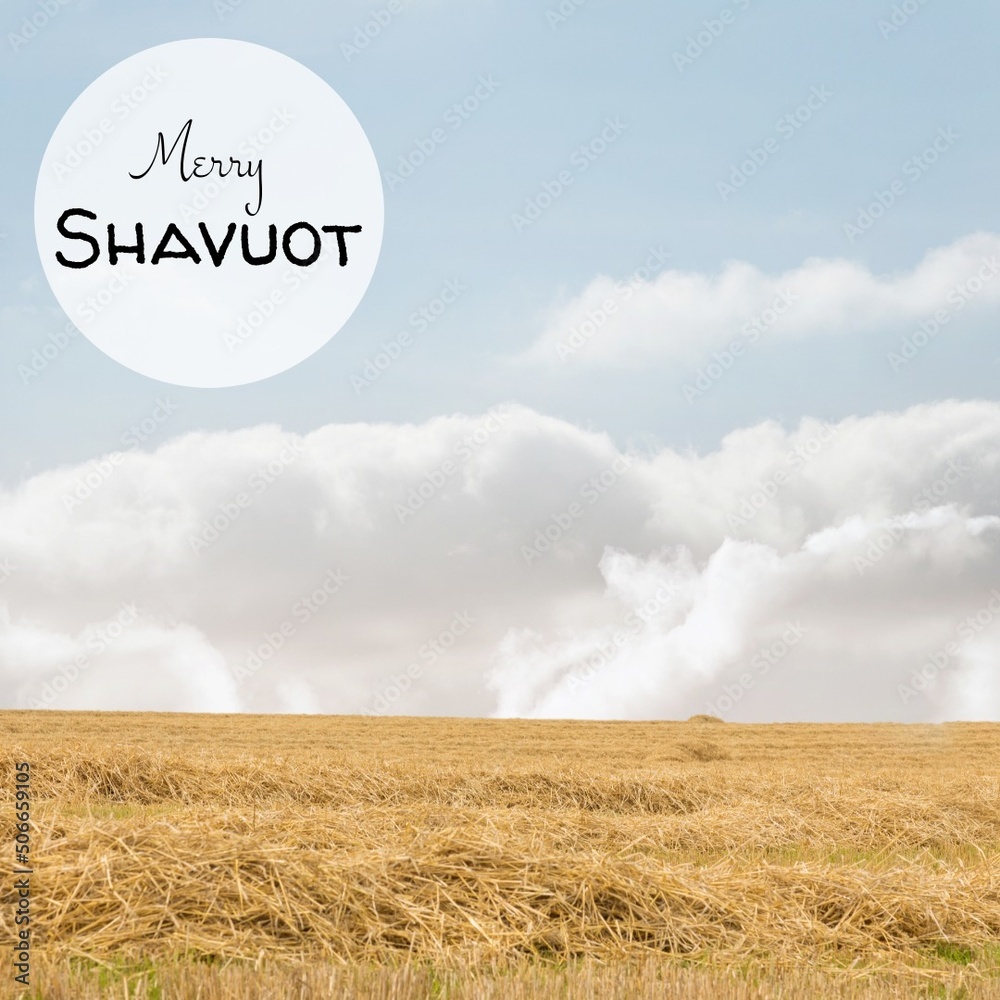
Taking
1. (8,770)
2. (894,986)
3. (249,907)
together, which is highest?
(8,770)

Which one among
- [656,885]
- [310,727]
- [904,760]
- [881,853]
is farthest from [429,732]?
[656,885]

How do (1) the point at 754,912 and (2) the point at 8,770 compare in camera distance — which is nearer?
(1) the point at 754,912

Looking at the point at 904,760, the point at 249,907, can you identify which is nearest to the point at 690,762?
the point at 904,760

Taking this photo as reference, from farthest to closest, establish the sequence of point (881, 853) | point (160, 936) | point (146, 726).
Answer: point (146, 726) < point (881, 853) < point (160, 936)

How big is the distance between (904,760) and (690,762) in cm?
592

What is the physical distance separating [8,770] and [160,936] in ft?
26.7

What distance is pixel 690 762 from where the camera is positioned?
70.1ft

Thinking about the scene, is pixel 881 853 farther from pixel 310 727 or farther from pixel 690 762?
pixel 310 727

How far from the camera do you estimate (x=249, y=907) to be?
207 inches

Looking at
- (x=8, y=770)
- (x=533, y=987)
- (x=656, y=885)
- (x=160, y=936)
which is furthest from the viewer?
(x=8, y=770)

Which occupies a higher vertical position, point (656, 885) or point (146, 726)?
point (146, 726)

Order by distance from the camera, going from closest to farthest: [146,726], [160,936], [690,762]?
1. [160,936]
2. [690,762]
3. [146,726]

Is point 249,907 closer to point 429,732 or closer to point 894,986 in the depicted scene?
point 894,986

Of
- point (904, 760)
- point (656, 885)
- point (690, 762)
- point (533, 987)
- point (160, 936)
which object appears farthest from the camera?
point (904, 760)
